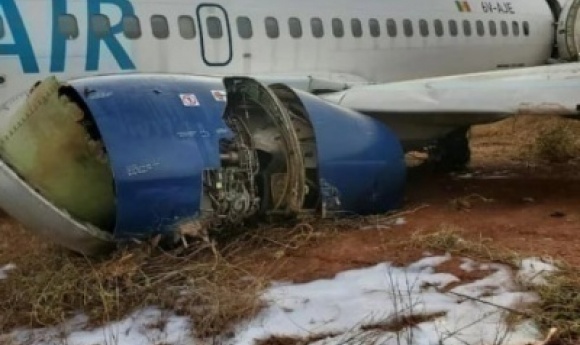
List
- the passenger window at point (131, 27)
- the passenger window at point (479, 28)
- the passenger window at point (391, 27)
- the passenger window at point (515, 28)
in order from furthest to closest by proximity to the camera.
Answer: the passenger window at point (515, 28)
the passenger window at point (479, 28)
the passenger window at point (391, 27)
the passenger window at point (131, 27)

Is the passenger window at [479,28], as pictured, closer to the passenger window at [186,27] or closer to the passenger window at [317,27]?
the passenger window at [317,27]

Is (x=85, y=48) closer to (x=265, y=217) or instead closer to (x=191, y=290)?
(x=265, y=217)

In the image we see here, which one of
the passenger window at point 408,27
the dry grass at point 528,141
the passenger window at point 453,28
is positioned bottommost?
the dry grass at point 528,141

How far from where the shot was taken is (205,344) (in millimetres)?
4914

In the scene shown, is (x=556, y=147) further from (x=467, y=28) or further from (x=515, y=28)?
(x=515, y=28)

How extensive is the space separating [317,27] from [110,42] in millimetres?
3142

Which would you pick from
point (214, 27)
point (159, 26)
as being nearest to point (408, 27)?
point (214, 27)

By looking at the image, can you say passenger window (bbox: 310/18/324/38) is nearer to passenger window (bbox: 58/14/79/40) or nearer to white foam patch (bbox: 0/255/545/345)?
passenger window (bbox: 58/14/79/40)

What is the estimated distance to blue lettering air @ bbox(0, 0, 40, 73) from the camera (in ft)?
29.3

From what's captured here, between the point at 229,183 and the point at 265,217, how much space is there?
1.69 ft

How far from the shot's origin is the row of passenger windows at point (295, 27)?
9516 millimetres

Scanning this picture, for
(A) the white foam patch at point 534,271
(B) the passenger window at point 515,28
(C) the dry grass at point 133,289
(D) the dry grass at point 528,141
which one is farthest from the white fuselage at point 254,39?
(A) the white foam patch at point 534,271

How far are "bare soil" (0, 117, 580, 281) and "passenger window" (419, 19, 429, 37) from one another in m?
2.52

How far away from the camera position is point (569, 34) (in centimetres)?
1711
